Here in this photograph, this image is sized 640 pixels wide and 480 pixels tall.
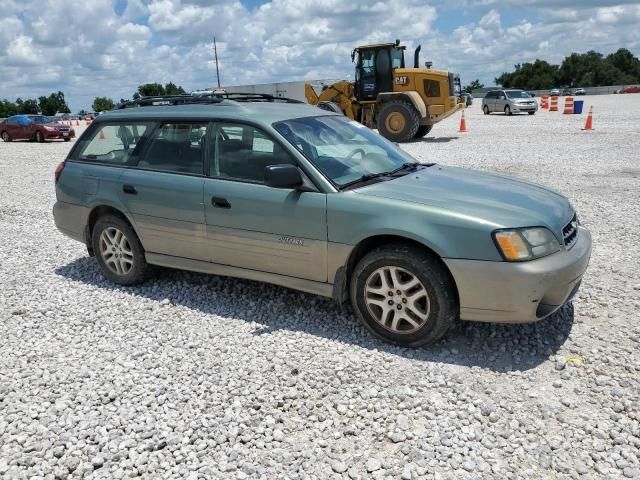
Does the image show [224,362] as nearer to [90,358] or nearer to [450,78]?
[90,358]

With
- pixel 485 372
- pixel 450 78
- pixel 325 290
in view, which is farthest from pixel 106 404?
pixel 450 78

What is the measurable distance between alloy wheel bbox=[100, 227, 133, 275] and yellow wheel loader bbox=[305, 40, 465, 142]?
1337 cm

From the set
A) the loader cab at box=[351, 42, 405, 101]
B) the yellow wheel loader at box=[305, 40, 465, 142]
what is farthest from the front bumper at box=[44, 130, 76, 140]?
the loader cab at box=[351, 42, 405, 101]

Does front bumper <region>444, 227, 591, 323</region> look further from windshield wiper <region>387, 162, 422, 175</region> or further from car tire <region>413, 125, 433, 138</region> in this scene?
car tire <region>413, 125, 433, 138</region>

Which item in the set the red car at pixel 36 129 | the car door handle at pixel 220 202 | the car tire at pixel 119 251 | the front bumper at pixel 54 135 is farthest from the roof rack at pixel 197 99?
the red car at pixel 36 129

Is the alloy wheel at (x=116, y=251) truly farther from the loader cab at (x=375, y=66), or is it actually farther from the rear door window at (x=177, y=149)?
the loader cab at (x=375, y=66)

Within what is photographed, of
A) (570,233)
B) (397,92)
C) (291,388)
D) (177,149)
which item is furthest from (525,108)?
(291,388)

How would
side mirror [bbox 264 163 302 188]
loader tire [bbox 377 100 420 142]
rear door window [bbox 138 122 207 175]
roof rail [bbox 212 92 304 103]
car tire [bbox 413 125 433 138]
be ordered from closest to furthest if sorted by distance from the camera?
1. side mirror [bbox 264 163 302 188]
2. rear door window [bbox 138 122 207 175]
3. roof rail [bbox 212 92 304 103]
4. loader tire [bbox 377 100 420 142]
5. car tire [bbox 413 125 433 138]

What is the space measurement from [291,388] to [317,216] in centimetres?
124

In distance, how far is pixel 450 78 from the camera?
18.8 m

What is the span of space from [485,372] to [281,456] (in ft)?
4.85

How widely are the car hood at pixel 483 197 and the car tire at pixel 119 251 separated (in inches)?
92.6

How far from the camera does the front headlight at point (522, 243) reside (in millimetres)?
3500

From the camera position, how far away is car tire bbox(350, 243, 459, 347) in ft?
12.1
